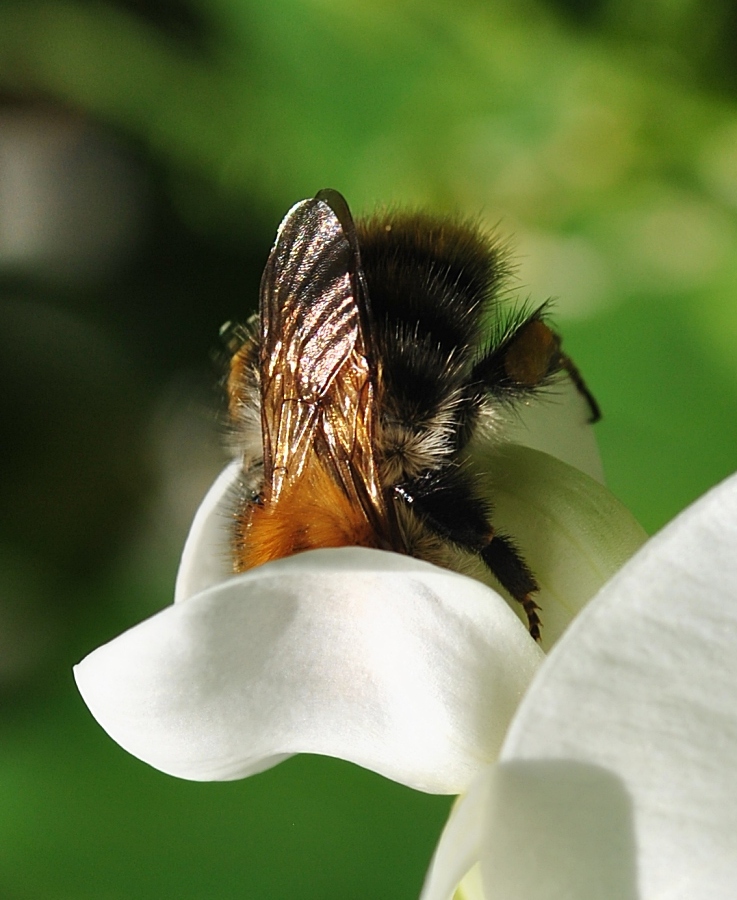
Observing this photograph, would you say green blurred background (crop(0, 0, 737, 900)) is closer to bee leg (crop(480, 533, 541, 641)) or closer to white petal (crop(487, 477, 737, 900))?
bee leg (crop(480, 533, 541, 641))

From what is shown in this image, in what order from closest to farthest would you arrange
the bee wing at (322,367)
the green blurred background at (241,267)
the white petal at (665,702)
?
the white petal at (665,702) < the bee wing at (322,367) < the green blurred background at (241,267)

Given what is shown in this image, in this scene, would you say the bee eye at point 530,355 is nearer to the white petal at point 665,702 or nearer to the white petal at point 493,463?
the white petal at point 493,463

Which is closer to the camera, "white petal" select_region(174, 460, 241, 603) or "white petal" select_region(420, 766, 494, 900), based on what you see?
"white petal" select_region(420, 766, 494, 900)

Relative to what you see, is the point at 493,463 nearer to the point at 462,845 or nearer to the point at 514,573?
the point at 514,573

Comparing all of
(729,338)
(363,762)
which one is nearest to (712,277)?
(729,338)

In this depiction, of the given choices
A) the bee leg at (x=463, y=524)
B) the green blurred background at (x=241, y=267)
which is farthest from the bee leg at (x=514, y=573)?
the green blurred background at (x=241, y=267)

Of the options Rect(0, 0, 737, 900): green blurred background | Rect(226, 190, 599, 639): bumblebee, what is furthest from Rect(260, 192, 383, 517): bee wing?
Rect(0, 0, 737, 900): green blurred background

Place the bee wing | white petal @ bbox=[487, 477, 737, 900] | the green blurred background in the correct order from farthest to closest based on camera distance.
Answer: the green blurred background, the bee wing, white petal @ bbox=[487, 477, 737, 900]
